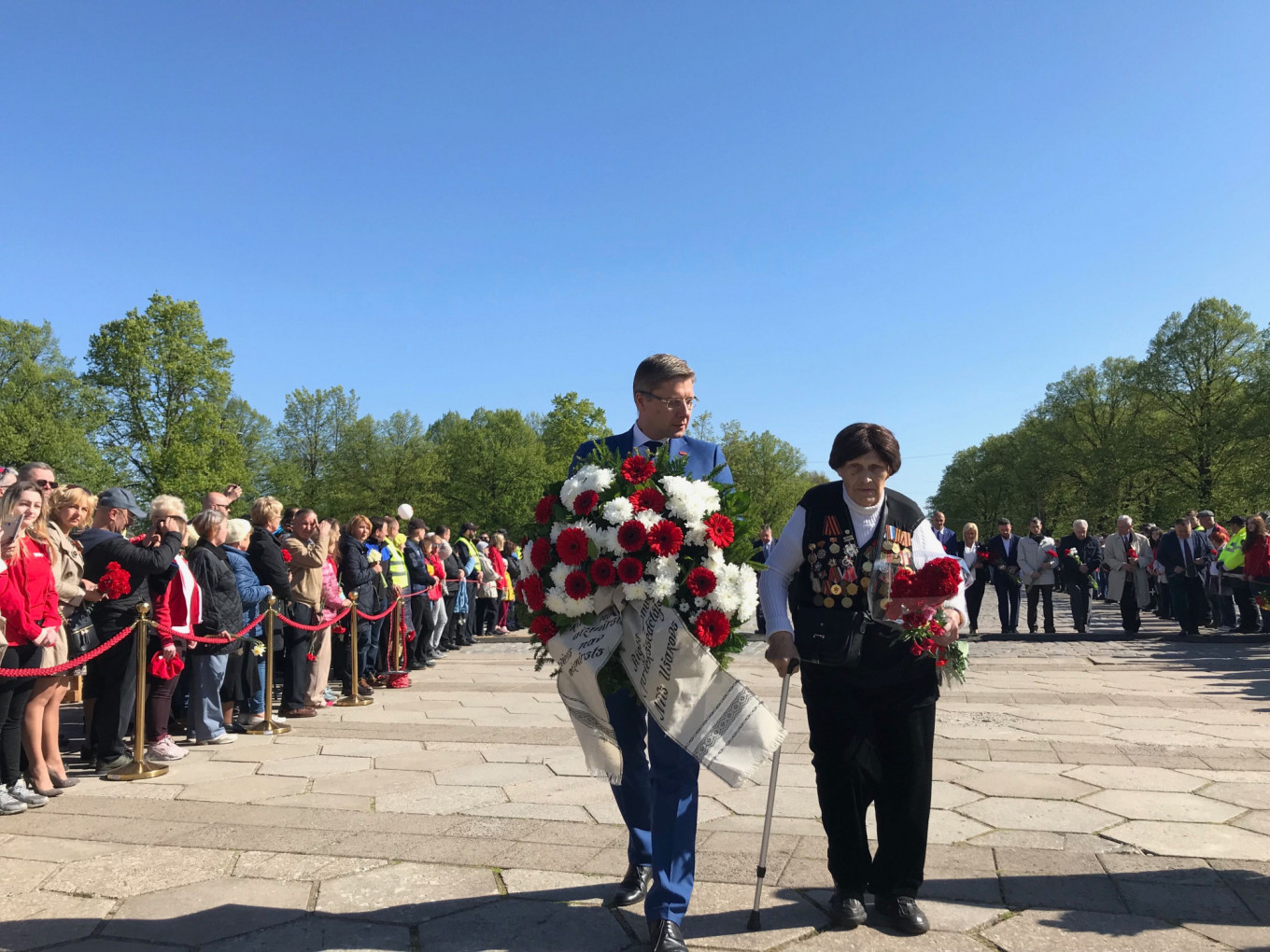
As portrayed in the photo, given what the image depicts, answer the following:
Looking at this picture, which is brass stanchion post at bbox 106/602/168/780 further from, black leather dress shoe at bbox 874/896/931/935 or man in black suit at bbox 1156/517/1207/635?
man in black suit at bbox 1156/517/1207/635

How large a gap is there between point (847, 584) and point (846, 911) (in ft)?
4.00

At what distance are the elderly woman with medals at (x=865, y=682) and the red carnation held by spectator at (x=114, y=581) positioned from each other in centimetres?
485

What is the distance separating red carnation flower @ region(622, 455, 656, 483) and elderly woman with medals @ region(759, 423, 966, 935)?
2.54ft

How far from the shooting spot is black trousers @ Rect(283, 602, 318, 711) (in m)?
8.62

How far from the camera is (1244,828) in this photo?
14.9 ft

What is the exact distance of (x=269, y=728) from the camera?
7.80 meters

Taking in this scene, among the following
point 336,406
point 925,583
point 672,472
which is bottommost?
point 925,583

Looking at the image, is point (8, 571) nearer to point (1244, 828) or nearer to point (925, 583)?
point (925, 583)

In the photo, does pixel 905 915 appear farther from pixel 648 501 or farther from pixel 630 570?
pixel 648 501

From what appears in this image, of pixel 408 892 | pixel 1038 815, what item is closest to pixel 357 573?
pixel 408 892

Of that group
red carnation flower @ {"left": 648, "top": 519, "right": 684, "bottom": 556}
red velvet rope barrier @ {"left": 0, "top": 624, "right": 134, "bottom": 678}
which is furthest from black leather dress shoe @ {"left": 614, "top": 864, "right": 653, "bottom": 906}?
red velvet rope barrier @ {"left": 0, "top": 624, "right": 134, "bottom": 678}

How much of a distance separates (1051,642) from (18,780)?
14.3 metres

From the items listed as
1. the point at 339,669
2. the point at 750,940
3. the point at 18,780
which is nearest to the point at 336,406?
the point at 339,669

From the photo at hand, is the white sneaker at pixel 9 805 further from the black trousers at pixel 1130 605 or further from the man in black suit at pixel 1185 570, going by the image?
the man in black suit at pixel 1185 570
